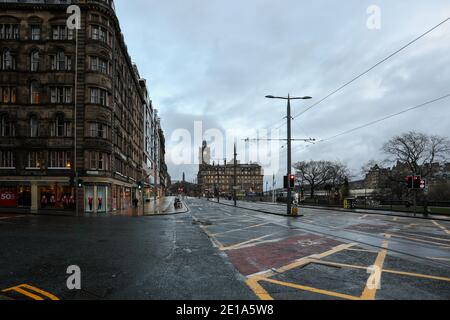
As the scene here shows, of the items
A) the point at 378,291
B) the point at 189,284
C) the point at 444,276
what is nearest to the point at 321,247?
the point at 444,276

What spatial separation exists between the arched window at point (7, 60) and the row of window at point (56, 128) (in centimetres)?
531

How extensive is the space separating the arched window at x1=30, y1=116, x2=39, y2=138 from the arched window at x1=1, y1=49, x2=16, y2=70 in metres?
5.97

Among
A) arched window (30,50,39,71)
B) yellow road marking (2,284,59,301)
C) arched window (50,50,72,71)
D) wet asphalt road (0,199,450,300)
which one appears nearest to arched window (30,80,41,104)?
arched window (30,50,39,71)

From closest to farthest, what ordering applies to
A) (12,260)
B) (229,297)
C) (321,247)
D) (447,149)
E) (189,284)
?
1. (229,297)
2. (189,284)
3. (12,260)
4. (321,247)
5. (447,149)

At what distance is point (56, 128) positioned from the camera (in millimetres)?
34688

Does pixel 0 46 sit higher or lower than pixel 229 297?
higher

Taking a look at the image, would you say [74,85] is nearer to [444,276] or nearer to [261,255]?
[261,255]

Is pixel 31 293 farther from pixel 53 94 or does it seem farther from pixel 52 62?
pixel 52 62

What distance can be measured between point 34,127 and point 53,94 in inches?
157

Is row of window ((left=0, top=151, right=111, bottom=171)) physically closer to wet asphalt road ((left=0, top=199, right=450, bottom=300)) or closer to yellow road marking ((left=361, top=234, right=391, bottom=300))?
wet asphalt road ((left=0, top=199, right=450, bottom=300))

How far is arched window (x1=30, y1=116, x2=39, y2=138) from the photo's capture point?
34844 millimetres

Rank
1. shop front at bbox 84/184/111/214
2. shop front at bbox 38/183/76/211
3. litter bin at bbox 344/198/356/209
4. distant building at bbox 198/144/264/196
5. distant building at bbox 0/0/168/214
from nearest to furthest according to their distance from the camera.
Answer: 1. shop front at bbox 84/184/111/214
2. distant building at bbox 0/0/168/214
3. shop front at bbox 38/183/76/211
4. litter bin at bbox 344/198/356/209
5. distant building at bbox 198/144/264/196
